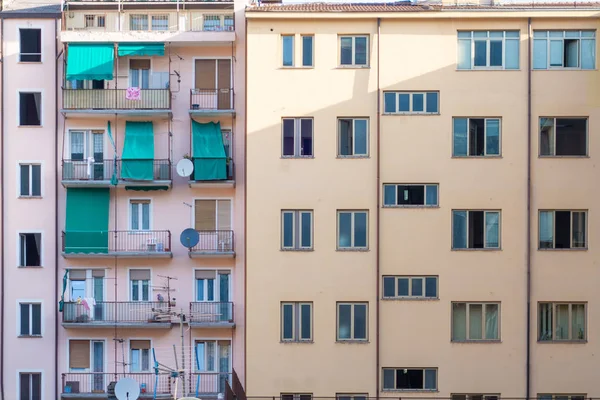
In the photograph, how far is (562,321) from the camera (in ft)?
122

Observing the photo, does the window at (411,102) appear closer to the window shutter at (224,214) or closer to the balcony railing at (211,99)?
the balcony railing at (211,99)

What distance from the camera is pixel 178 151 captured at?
38562 millimetres

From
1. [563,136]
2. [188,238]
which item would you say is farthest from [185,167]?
[563,136]

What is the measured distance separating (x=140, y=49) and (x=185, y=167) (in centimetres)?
537

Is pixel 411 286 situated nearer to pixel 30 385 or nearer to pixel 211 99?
pixel 211 99

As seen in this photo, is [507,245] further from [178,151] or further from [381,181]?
[178,151]

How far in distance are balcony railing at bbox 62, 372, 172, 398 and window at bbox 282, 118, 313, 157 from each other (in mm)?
10631

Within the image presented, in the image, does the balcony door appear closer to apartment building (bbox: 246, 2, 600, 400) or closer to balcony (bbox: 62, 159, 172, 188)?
apartment building (bbox: 246, 2, 600, 400)

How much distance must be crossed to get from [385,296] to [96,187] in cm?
1283

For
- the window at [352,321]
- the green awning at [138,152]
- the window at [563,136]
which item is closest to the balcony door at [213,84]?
the green awning at [138,152]

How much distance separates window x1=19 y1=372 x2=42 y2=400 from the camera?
1505 inches

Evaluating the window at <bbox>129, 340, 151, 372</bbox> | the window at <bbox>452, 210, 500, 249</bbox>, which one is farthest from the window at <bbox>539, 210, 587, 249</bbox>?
the window at <bbox>129, 340, 151, 372</bbox>

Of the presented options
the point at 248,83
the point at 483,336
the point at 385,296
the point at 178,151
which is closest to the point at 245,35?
the point at 248,83

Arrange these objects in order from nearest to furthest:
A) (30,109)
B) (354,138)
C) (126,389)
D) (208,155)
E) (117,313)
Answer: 1. (126,389)
2. (354,138)
3. (208,155)
4. (117,313)
5. (30,109)
